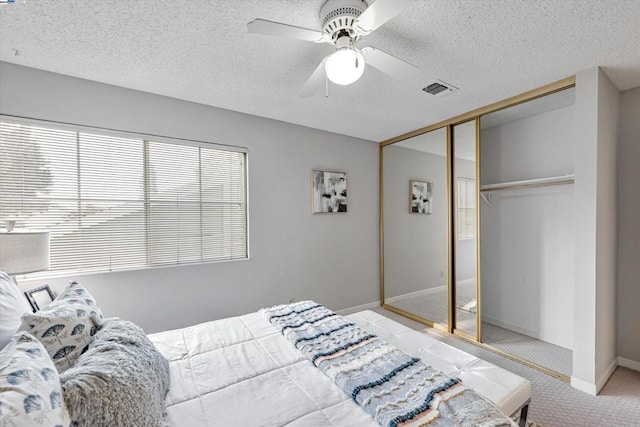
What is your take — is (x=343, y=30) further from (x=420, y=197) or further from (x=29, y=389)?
(x=420, y=197)

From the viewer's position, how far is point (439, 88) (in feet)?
8.13

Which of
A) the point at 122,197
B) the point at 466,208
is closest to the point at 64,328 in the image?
the point at 122,197

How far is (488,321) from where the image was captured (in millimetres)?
3475

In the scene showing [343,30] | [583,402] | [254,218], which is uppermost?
[343,30]

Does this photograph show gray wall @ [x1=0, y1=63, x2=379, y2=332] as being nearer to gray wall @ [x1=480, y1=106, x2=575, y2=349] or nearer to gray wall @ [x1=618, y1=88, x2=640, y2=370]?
gray wall @ [x1=480, y1=106, x2=575, y2=349]

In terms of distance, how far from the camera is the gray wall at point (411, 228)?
343cm

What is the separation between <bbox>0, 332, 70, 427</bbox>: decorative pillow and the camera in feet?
2.29

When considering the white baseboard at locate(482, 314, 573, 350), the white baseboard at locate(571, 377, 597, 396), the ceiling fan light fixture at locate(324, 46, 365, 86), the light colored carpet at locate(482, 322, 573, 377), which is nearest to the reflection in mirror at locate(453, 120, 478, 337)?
the light colored carpet at locate(482, 322, 573, 377)

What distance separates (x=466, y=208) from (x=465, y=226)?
0.20 metres

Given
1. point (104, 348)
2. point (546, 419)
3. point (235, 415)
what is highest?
point (104, 348)

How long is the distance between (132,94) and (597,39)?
11.4ft

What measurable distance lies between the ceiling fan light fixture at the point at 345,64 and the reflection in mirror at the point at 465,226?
2.10m

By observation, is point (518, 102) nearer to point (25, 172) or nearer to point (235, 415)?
point (235, 415)

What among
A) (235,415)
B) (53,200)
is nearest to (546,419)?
(235,415)
